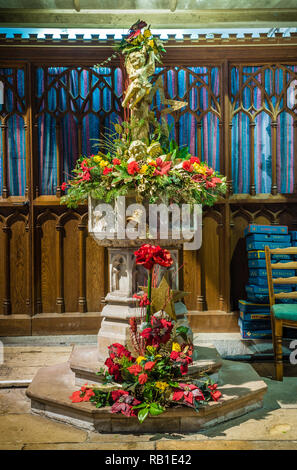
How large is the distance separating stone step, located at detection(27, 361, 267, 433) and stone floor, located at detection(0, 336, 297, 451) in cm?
4

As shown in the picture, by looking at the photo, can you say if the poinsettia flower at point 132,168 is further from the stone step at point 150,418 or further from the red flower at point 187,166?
the stone step at point 150,418

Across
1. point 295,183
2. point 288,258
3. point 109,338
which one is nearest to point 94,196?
point 109,338

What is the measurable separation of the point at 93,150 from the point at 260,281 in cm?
219

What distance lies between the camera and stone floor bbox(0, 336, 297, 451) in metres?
2.28

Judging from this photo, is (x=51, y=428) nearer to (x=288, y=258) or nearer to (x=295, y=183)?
(x=288, y=258)

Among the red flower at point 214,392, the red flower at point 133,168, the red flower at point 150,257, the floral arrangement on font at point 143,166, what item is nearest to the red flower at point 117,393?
the red flower at point 214,392

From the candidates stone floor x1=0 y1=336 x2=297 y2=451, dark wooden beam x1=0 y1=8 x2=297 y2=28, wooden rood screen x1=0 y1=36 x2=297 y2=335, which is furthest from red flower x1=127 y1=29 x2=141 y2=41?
stone floor x1=0 y1=336 x2=297 y2=451

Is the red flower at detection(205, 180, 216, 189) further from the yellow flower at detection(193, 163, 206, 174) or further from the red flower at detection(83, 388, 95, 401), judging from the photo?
the red flower at detection(83, 388, 95, 401)

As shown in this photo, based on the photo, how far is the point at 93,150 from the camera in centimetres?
464

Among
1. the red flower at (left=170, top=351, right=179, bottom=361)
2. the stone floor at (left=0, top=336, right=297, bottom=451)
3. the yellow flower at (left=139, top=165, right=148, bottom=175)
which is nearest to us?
the stone floor at (left=0, top=336, right=297, bottom=451)

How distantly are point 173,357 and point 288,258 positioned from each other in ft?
7.22

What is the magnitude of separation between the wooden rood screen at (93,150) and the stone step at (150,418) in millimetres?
1579

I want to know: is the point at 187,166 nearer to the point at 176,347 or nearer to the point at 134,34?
the point at 134,34

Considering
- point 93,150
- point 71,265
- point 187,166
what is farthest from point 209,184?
point 71,265
